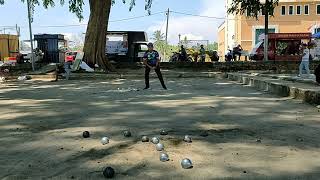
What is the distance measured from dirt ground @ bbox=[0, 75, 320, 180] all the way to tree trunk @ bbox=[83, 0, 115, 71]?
44.4 feet

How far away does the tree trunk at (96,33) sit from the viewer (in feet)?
81.9

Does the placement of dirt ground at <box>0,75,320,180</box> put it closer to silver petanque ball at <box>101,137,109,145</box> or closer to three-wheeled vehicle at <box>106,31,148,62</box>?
silver petanque ball at <box>101,137,109,145</box>

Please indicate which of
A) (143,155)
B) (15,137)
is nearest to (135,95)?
(15,137)

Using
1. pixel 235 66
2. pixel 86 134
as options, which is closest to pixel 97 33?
pixel 235 66

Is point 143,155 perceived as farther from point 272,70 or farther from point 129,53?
point 129,53

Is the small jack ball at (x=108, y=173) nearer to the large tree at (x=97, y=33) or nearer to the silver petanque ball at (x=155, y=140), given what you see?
the silver petanque ball at (x=155, y=140)

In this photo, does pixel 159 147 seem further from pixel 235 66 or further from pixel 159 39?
pixel 159 39

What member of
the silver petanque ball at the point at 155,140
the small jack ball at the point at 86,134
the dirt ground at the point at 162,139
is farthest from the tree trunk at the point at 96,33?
the silver petanque ball at the point at 155,140

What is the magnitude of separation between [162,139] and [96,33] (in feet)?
62.6

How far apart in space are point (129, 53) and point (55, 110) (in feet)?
83.2

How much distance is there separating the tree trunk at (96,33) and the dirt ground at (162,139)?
13.5 m

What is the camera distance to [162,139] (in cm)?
673

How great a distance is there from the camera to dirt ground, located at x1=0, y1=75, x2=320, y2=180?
5.16m

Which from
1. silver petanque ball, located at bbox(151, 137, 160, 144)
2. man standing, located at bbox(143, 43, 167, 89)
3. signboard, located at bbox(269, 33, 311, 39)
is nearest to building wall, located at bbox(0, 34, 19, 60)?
signboard, located at bbox(269, 33, 311, 39)
